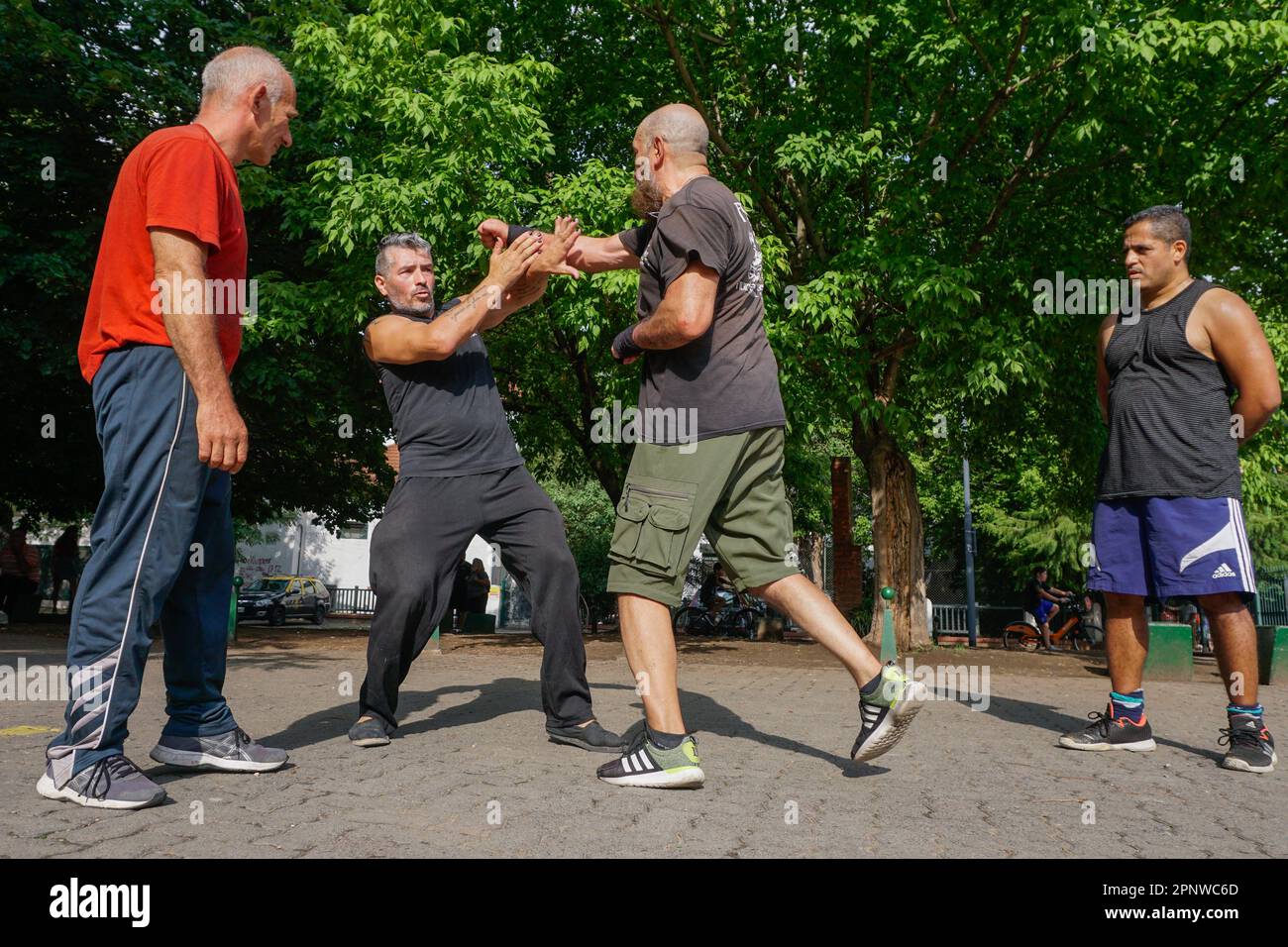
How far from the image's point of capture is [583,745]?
429cm

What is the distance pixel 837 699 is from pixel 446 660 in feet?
15.6

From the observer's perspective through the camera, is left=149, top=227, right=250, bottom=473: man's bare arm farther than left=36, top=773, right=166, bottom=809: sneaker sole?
Yes

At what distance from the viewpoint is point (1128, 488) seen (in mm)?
4742

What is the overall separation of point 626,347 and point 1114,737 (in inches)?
113

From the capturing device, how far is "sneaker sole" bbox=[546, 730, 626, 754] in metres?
4.21

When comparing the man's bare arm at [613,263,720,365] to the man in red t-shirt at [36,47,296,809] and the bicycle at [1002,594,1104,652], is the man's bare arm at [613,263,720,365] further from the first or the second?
the bicycle at [1002,594,1104,652]

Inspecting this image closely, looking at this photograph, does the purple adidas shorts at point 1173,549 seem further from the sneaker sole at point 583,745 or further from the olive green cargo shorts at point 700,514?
the sneaker sole at point 583,745

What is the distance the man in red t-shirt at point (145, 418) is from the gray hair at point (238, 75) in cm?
34

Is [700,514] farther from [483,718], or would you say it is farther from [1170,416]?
[1170,416]

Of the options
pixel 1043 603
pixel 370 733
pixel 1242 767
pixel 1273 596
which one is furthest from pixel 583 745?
pixel 1273 596

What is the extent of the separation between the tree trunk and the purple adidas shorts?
9.34m

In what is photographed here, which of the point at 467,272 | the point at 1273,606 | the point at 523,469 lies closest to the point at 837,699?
the point at 523,469

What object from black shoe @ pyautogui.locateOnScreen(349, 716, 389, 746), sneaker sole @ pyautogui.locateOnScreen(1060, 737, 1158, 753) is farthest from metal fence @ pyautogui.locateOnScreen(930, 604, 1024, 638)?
black shoe @ pyautogui.locateOnScreen(349, 716, 389, 746)

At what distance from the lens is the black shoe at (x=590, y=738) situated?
13.9ft
